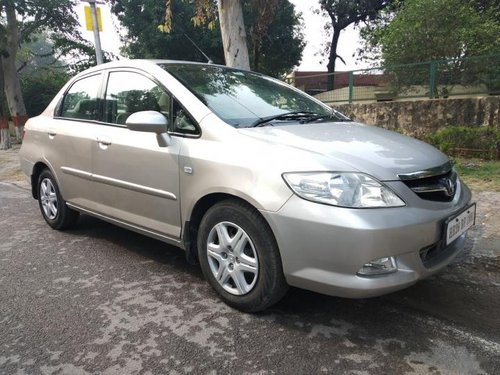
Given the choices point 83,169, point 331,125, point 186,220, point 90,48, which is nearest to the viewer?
point 186,220

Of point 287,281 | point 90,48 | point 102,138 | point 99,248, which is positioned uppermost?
point 90,48

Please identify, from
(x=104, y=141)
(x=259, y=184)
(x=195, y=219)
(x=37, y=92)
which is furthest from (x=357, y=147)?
(x=37, y=92)

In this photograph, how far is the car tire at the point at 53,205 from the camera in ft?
15.3

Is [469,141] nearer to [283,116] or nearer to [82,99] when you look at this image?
[283,116]

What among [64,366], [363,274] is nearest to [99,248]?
[64,366]

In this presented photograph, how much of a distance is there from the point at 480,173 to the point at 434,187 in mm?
4220

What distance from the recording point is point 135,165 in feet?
11.4

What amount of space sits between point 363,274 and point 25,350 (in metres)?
1.93

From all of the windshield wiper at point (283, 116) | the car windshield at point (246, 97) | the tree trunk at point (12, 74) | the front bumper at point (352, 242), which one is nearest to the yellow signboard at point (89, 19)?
the car windshield at point (246, 97)

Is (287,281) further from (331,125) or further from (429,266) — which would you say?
(331,125)

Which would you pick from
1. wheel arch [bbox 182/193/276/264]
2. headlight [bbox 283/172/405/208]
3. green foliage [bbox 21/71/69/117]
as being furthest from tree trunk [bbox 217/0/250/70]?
green foliage [bbox 21/71/69/117]

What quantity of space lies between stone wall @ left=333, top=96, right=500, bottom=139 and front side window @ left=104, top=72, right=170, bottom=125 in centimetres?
624

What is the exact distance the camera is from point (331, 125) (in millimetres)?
3402

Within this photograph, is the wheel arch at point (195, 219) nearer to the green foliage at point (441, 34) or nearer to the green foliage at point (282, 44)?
the green foliage at point (441, 34)
